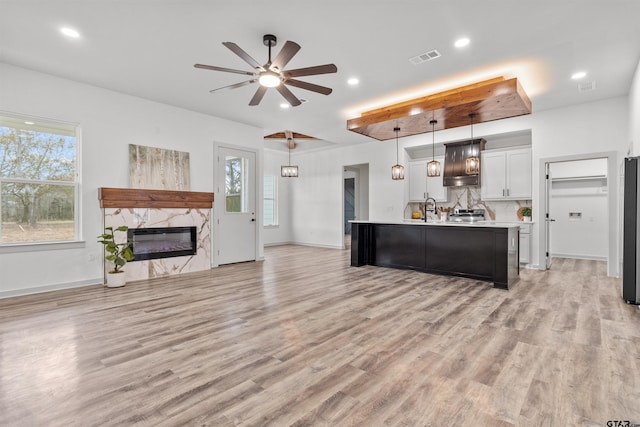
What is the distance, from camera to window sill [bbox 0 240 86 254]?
414 cm

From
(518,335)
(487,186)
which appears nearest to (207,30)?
(518,335)

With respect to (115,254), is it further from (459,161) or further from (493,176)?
(493,176)

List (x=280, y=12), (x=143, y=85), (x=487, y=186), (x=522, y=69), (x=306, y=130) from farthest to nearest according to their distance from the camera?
(x=306, y=130)
(x=487, y=186)
(x=143, y=85)
(x=522, y=69)
(x=280, y=12)

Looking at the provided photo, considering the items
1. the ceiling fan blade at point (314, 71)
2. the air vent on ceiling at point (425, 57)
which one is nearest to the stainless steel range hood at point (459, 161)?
the air vent on ceiling at point (425, 57)

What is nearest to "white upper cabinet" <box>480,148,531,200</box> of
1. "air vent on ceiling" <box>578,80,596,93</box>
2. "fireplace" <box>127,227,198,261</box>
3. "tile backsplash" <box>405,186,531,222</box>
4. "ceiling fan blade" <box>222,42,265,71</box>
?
"tile backsplash" <box>405,186,531,222</box>

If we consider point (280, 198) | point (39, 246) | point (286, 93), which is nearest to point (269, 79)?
point (286, 93)

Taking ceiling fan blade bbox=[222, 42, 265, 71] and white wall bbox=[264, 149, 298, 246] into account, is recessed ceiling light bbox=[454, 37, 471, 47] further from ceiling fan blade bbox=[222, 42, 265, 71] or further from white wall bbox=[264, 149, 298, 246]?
white wall bbox=[264, 149, 298, 246]

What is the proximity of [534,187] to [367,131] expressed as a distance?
3.35m

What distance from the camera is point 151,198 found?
5.38 meters

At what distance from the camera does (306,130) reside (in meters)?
7.54

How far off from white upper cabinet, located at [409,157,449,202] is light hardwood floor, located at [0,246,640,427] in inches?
139

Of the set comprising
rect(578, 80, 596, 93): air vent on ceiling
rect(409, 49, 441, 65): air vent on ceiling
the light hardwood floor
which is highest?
rect(409, 49, 441, 65): air vent on ceiling

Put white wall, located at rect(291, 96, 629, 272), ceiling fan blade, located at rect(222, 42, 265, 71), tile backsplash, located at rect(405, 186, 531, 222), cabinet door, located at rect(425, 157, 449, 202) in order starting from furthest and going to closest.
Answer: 1. cabinet door, located at rect(425, 157, 449, 202)
2. tile backsplash, located at rect(405, 186, 531, 222)
3. white wall, located at rect(291, 96, 629, 272)
4. ceiling fan blade, located at rect(222, 42, 265, 71)

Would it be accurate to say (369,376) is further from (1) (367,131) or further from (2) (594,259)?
(2) (594,259)
